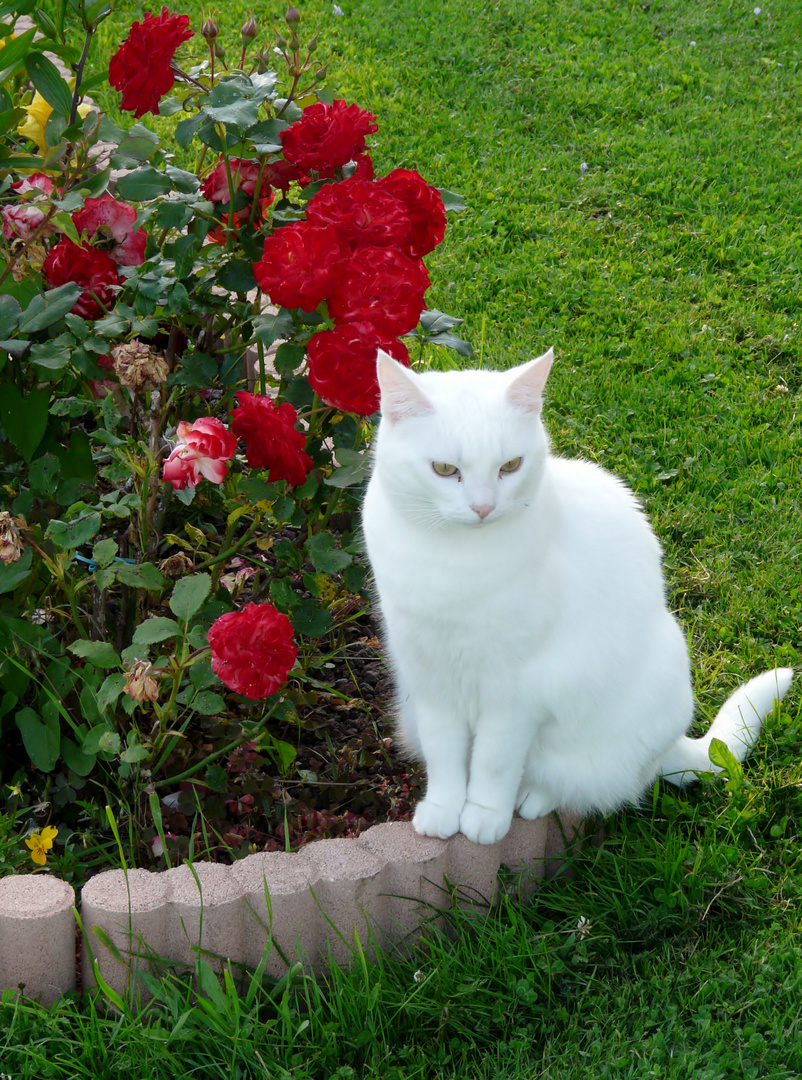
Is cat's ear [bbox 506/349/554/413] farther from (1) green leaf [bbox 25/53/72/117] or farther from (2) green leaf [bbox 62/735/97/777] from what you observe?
(2) green leaf [bbox 62/735/97/777]

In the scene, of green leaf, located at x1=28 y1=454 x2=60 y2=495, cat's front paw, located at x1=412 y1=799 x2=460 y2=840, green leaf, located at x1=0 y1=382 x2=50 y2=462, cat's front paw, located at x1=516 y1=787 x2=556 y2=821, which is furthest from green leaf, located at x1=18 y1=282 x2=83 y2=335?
cat's front paw, located at x1=516 y1=787 x2=556 y2=821

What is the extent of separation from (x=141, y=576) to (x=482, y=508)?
24.5 inches

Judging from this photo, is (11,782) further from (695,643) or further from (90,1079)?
(695,643)

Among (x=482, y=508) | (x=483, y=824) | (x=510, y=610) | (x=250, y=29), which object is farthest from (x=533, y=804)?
(x=250, y=29)

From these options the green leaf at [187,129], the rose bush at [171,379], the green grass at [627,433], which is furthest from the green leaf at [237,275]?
the green grass at [627,433]

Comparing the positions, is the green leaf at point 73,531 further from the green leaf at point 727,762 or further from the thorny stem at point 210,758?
the green leaf at point 727,762

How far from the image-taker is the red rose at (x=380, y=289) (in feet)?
5.41

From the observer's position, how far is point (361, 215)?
5.60 feet

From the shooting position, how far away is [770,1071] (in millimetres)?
1772

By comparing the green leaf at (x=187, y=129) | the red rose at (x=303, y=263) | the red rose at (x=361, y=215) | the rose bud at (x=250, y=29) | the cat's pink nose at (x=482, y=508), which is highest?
the rose bud at (x=250, y=29)

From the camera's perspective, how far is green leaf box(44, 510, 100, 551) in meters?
1.78

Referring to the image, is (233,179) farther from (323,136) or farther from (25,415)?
(25,415)

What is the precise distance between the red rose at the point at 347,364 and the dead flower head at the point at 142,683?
53 cm

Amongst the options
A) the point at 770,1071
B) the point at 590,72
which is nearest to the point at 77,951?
the point at 770,1071
